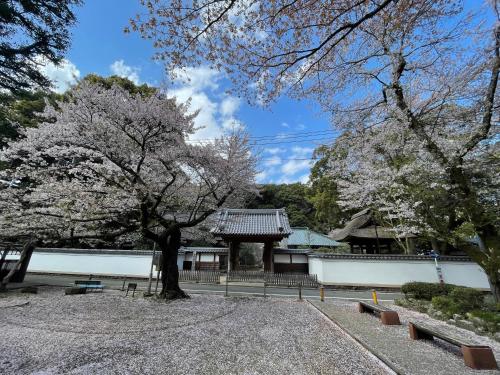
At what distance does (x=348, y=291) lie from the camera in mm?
13312

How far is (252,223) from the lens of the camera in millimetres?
18531

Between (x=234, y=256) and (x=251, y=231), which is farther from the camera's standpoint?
(x=234, y=256)

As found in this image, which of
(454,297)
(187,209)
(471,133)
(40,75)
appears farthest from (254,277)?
(40,75)

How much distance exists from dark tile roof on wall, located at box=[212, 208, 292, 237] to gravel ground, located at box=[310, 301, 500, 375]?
971cm

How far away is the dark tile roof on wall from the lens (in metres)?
16.5

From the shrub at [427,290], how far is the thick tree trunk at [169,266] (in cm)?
862

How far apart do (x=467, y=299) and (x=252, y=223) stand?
12.8 metres

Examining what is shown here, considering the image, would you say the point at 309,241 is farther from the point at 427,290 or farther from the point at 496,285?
the point at 496,285

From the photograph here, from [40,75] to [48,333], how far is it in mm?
6131

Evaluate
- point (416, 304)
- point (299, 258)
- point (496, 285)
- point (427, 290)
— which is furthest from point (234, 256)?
point (496, 285)

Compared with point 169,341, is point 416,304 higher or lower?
higher

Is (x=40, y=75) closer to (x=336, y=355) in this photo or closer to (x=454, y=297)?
(x=336, y=355)

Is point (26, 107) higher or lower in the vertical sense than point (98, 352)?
higher

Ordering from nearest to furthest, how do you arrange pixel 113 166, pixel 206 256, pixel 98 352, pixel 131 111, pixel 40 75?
pixel 98 352 < pixel 40 75 < pixel 131 111 < pixel 113 166 < pixel 206 256
